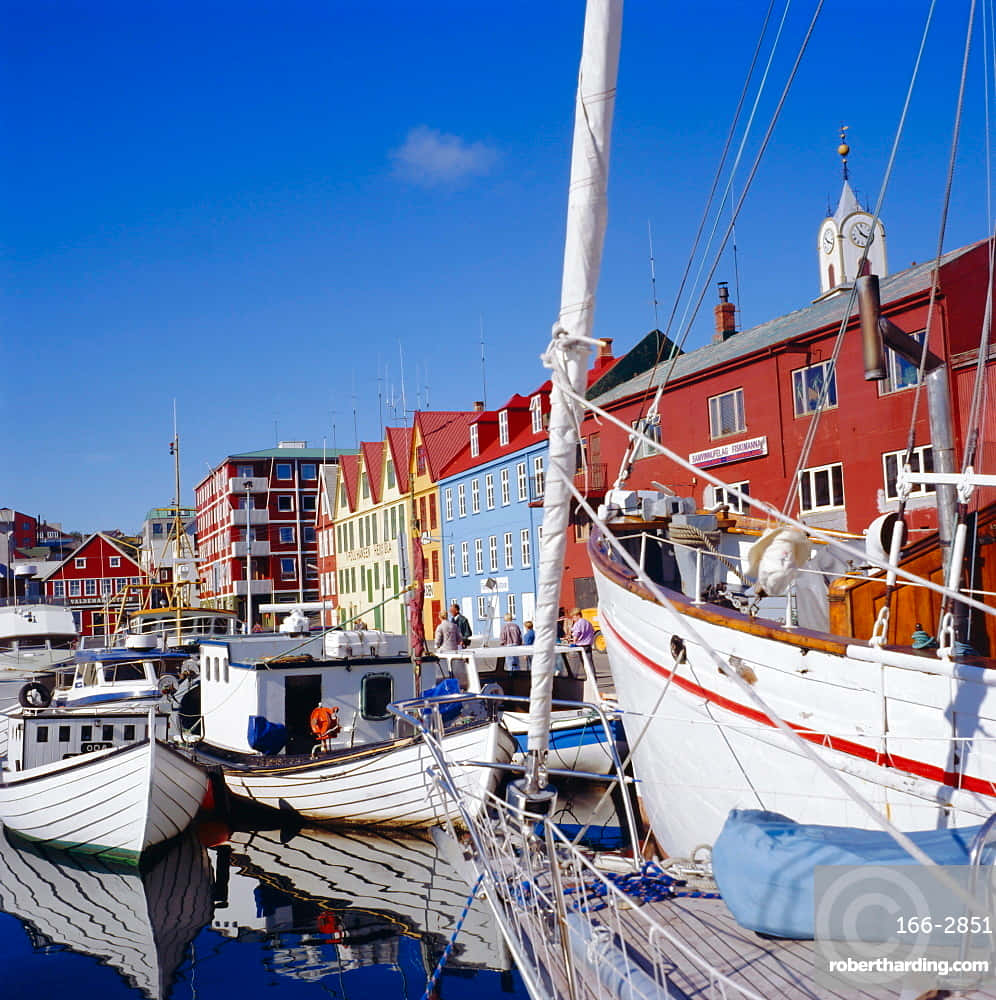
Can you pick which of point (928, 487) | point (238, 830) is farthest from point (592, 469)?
point (238, 830)

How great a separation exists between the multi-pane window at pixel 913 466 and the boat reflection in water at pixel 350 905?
13.3 m

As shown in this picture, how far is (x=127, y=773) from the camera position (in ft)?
51.5

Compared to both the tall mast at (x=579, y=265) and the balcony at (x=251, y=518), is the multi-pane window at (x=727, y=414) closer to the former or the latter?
the tall mast at (x=579, y=265)

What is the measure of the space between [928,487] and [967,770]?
16343 millimetres

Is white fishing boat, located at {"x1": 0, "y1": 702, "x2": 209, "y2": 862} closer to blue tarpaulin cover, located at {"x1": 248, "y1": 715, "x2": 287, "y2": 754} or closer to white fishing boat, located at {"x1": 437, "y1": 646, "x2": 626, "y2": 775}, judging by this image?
blue tarpaulin cover, located at {"x1": 248, "y1": 715, "x2": 287, "y2": 754}

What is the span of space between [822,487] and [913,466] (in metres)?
2.87

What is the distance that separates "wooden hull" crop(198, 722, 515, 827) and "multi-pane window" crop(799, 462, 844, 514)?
12946 millimetres

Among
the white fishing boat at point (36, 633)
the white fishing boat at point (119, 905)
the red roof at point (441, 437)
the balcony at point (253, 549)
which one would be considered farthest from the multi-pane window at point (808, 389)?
the balcony at point (253, 549)

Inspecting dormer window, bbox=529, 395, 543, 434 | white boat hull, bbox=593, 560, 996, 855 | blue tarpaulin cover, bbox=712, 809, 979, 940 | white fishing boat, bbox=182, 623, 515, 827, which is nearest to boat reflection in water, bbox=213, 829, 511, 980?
white fishing boat, bbox=182, 623, 515, 827

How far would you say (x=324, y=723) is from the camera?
1841 cm

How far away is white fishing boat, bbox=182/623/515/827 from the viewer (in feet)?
53.2

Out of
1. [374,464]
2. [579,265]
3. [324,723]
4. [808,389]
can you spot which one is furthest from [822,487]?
[374,464]

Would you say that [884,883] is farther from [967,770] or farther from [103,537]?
[103,537]

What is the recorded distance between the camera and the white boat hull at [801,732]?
24.2ft
